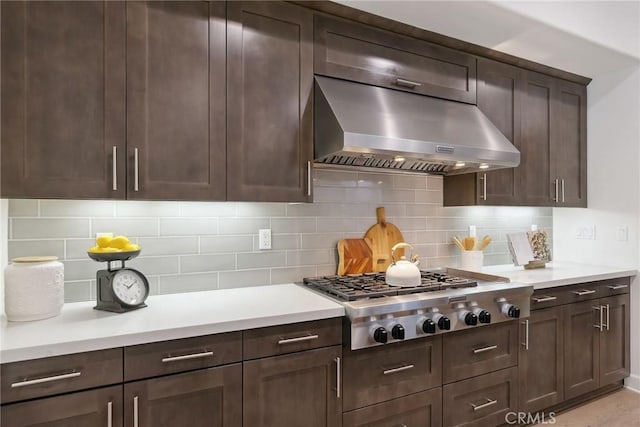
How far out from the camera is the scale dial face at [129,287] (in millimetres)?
1599

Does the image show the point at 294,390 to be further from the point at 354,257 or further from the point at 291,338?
the point at 354,257

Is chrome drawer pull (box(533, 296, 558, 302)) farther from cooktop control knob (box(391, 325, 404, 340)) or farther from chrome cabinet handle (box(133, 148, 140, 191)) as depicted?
chrome cabinet handle (box(133, 148, 140, 191))

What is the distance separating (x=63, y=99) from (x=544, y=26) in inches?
103

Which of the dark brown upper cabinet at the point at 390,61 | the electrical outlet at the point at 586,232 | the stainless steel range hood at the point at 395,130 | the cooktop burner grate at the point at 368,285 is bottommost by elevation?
the cooktop burner grate at the point at 368,285

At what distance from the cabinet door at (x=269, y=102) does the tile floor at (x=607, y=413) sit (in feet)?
7.66

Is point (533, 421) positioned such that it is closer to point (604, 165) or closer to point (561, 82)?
point (604, 165)

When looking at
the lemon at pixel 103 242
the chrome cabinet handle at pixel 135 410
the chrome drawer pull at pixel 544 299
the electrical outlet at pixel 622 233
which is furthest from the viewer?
the electrical outlet at pixel 622 233

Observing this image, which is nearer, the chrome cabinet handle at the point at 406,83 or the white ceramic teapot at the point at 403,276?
the white ceramic teapot at the point at 403,276

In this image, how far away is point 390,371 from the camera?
1.78 m

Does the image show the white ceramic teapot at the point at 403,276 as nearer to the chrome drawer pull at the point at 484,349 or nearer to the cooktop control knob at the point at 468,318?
the cooktop control knob at the point at 468,318

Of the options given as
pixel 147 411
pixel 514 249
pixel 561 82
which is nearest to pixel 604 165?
pixel 561 82

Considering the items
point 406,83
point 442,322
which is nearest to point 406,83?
point 406,83

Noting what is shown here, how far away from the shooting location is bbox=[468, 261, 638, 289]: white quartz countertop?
7.87 feet

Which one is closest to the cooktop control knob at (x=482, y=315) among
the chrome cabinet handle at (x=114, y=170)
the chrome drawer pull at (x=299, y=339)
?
the chrome drawer pull at (x=299, y=339)
